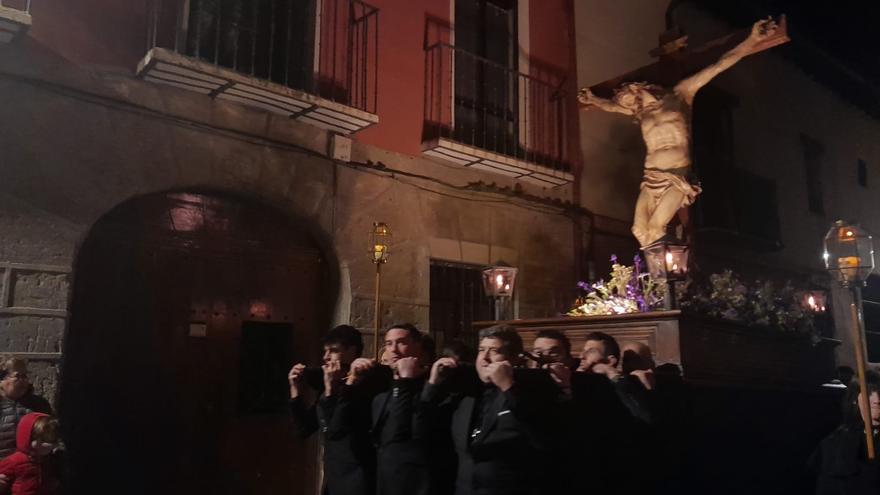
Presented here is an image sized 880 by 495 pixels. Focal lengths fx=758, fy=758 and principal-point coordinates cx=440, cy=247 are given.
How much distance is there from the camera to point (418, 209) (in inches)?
325

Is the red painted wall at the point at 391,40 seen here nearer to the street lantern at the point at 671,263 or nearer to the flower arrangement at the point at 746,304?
Result: the street lantern at the point at 671,263

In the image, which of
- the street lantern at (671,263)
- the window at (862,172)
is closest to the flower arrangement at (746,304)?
the street lantern at (671,263)

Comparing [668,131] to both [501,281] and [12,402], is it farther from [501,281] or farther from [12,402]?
[12,402]

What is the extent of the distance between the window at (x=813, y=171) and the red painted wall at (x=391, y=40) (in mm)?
7181

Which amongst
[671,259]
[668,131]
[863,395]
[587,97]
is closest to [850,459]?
[863,395]

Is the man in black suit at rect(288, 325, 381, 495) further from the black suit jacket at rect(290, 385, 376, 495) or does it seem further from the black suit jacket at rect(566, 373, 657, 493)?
the black suit jacket at rect(566, 373, 657, 493)

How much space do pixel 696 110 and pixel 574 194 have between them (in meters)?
3.78

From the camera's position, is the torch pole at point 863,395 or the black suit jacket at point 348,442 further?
the torch pole at point 863,395

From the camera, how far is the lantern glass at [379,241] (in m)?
6.92

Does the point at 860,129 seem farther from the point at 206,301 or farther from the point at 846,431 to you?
the point at 206,301

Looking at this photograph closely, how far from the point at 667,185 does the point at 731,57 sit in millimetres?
1581

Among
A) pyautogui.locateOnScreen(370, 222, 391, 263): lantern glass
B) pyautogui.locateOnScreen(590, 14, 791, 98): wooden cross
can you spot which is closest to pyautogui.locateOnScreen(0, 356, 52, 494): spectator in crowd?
pyautogui.locateOnScreen(370, 222, 391, 263): lantern glass

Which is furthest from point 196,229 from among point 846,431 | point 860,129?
point 860,129

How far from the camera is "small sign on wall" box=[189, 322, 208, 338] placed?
268 inches
